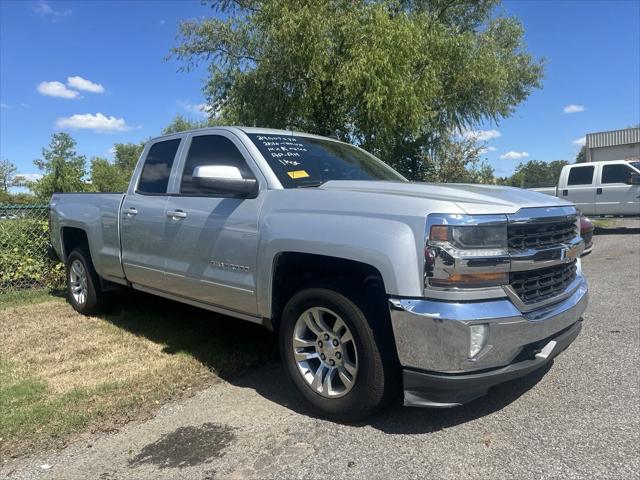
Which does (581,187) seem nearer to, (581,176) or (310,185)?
(581,176)

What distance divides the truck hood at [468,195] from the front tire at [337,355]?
754mm

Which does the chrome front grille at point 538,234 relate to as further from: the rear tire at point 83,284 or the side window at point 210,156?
the rear tire at point 83,284

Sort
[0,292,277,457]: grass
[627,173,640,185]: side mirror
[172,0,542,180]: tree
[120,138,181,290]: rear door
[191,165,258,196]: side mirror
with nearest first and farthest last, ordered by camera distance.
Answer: [0,292,277,457]: grass
[191,165,258,196]: side mirror
[120,138,181,290]: rear door
[172,0,542,180]: tree
[627,173,640,185]: side mirror

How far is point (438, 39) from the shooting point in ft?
40.6

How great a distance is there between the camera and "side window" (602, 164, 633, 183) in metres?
15.9

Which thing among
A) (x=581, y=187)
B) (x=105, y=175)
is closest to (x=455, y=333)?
(x=581, y=187)

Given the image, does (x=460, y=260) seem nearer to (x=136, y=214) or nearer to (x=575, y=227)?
(x=575, y=227)

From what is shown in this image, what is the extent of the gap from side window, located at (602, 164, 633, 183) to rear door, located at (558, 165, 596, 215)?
0.30 m

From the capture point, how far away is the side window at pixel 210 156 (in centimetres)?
432

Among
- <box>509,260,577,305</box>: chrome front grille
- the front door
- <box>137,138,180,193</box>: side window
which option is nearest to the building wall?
<box>509,260,577,305</box>: chrome front grille

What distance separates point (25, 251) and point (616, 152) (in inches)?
1673

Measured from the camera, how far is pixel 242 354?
4914 millimetres

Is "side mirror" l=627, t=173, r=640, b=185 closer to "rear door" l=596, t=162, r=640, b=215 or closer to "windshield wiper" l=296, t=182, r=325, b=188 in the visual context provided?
"rear door" l=596, t=162, r=640, b=215

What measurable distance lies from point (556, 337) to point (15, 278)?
294 inches
